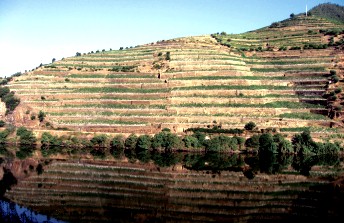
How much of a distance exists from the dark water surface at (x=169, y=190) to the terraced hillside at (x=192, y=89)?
62.4 ft

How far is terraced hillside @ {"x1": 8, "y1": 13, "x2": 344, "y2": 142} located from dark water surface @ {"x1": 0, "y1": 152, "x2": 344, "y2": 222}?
62.4ft

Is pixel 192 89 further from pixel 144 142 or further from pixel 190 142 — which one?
pixel 144 142

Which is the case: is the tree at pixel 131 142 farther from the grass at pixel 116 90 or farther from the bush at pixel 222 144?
the grass at pixel 116 90

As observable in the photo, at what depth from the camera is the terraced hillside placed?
78438mm

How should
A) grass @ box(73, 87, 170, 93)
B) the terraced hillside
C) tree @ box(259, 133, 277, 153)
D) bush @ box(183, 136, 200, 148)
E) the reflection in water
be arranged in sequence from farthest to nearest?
grass @ box(73, 87, 170, 93)
the terraced hillside
bush @ box(183, 136, 200, 148)
tree @ box(259, 133, 277, 153)
the reflection in water

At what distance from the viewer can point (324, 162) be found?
200 ft

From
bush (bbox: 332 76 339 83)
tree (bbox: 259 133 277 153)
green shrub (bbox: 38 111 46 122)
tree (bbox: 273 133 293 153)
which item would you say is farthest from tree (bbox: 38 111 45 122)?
bush (bbox: 332 76 339 83)

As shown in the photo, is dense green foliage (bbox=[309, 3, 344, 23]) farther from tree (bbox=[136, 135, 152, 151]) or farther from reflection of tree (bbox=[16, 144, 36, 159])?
reflection of tree (bbox=[16, 144, 36, 159])

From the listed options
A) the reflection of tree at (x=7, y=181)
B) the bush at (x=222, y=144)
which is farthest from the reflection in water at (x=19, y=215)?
the bush at (x=222, y=144)

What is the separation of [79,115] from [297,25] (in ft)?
249

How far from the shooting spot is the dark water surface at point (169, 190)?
101 ft

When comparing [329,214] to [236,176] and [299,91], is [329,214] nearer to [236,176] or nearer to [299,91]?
[236,176]

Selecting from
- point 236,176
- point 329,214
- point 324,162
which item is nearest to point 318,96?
point 324,162

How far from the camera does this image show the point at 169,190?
129 feet
